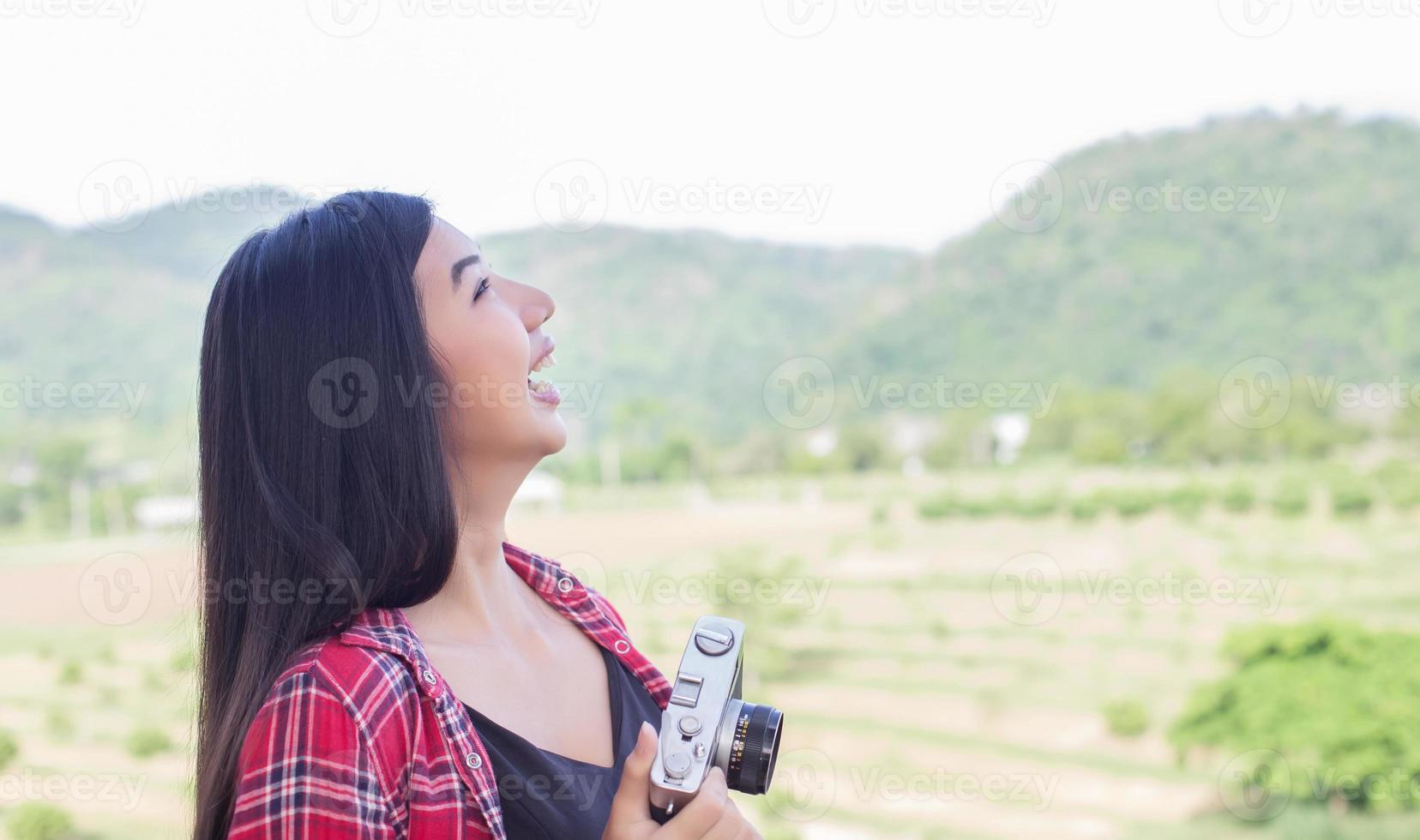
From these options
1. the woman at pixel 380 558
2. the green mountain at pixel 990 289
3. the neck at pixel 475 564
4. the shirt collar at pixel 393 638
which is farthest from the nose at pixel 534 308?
the green mountain at pixel 990 289

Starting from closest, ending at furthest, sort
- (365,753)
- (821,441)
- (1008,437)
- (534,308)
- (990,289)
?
(365,753), (534,308), (1008,437), (821,441), (990,289)

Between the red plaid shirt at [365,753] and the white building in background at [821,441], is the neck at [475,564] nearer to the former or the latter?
the red plaid shirt at [365,753]

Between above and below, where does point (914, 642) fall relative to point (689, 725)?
below

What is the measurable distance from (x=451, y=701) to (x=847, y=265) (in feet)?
58.2

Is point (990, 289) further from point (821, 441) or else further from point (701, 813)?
point (701, 813)

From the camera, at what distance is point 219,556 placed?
73 cm

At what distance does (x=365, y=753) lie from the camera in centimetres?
63

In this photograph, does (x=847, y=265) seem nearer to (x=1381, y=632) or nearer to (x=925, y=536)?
(x=925, y=536)

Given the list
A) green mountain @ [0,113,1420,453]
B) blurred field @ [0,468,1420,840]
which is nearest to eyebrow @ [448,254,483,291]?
blurred field @ [0,468,1420,840]

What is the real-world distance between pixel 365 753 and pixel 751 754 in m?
0.27

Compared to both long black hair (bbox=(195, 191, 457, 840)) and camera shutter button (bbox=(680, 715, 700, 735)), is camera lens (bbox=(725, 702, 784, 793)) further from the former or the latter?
long black hair (bbox=(195, 191, 457, 840))

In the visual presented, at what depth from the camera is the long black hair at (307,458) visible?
70 cm

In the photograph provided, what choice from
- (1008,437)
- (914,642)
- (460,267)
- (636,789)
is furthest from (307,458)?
(1008,437)

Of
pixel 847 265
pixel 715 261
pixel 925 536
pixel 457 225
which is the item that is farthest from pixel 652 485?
pixel 457 225
